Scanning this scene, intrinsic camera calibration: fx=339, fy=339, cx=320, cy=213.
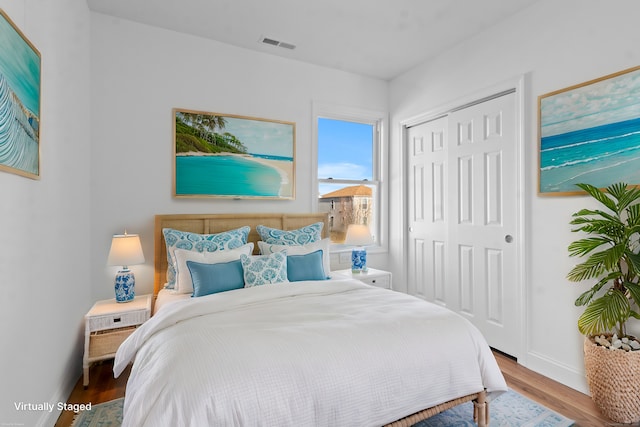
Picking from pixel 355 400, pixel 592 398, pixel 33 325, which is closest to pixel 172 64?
pixel 33 325

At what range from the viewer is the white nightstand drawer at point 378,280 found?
3471 millimetres

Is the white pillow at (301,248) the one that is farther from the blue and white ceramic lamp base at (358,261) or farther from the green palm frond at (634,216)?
the green palm frond at (634,216)

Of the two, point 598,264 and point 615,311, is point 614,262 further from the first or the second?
point 615,311

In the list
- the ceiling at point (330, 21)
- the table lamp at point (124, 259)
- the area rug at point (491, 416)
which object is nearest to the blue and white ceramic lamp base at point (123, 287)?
the table lamp at point (124, 259)

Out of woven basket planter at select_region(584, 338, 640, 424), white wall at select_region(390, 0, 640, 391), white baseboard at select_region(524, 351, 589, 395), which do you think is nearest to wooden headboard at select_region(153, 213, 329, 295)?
white wall at select_region(390, 0, 640, 391)

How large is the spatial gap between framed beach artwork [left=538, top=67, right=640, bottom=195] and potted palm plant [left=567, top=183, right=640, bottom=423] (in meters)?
0.20

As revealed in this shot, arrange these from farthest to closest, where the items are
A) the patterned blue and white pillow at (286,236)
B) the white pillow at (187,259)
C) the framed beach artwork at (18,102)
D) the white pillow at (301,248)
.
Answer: the patterned blue and white pillow at (286,236), the white pillow at (301,248), the white pillow at (187,259), the framed beach artwork at (18,102)

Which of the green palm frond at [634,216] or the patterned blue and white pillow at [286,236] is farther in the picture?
the patterned blue and white pillow at [286,236]

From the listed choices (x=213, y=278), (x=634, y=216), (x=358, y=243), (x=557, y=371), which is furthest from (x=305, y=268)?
(x=634, y=216)

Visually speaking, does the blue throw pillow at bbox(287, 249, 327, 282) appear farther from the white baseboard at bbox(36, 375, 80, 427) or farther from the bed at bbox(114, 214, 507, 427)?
the white baseboard at bbox(36, 375, 80, 427)

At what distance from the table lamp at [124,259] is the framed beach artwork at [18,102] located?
3.20 ft

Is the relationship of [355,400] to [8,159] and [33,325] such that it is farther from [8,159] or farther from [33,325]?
[8,159]

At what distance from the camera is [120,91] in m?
2.94

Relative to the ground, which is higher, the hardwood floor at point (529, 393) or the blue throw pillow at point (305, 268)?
the blue throw pillow at point (305, 268)
